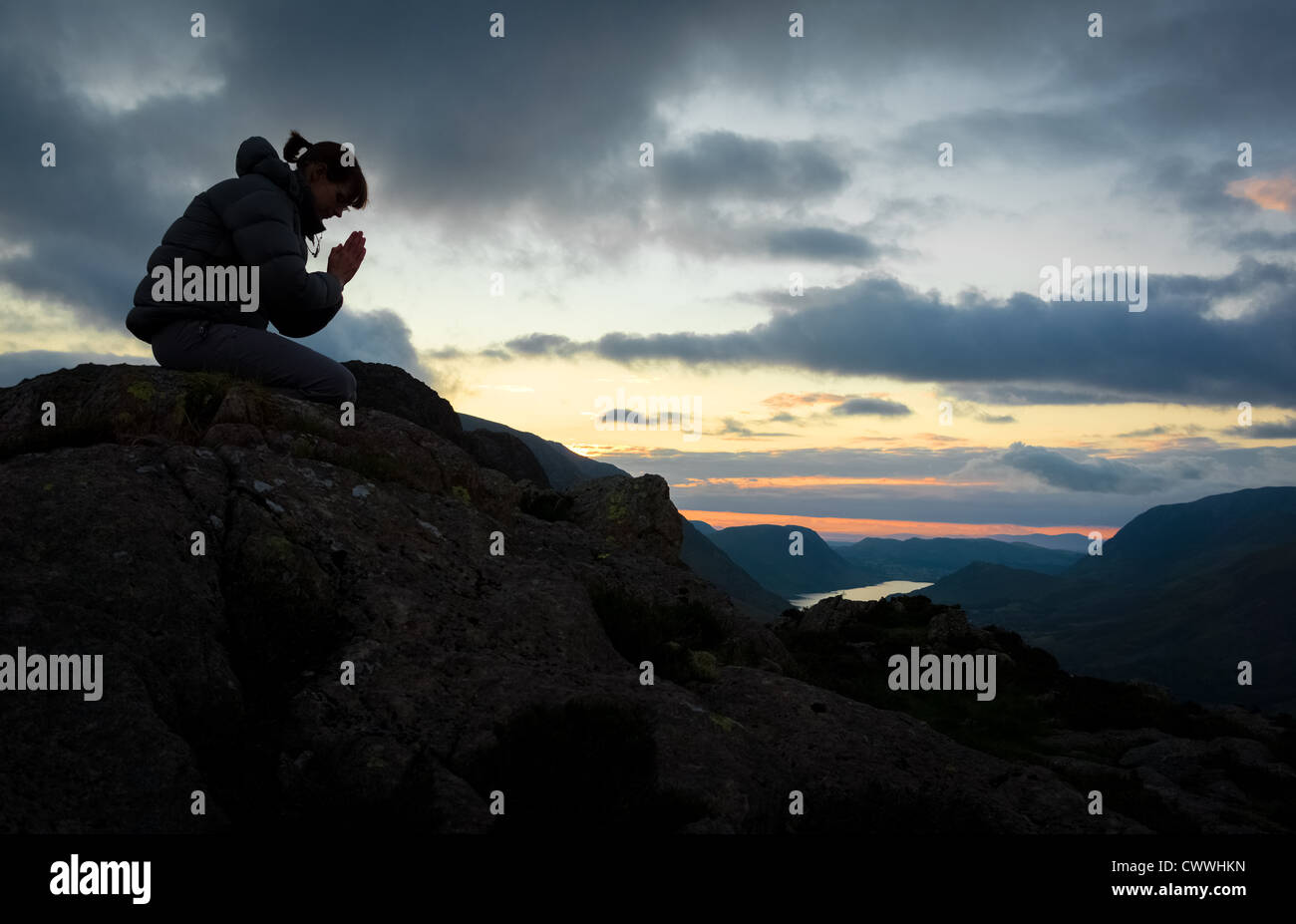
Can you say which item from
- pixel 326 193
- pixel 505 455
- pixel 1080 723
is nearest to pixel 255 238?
pixel 326 193

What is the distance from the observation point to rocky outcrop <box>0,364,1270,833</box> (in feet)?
20.1

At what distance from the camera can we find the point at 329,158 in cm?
1067

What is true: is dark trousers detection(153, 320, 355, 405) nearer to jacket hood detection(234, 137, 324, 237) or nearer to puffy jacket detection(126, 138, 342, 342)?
puffy jacket detection(126, 138, 342, 342)

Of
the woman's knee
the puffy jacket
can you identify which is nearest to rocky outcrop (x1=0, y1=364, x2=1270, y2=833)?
the woman's knee

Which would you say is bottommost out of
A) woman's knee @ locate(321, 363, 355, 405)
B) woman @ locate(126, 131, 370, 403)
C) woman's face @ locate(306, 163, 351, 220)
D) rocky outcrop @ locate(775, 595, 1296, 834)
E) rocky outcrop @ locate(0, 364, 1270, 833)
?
rocky outcrop @ locate(775, 595, 1296, 834)

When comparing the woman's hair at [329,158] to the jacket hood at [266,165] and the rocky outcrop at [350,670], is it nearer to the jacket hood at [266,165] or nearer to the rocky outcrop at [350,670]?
the jacket hood at [266,165]

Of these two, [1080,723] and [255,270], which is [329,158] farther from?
[1080,723]

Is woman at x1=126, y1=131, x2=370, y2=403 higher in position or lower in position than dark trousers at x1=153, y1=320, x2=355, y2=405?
higher

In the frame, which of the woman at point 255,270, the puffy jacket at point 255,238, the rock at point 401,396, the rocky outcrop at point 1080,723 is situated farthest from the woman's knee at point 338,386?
the rock at point 401,396

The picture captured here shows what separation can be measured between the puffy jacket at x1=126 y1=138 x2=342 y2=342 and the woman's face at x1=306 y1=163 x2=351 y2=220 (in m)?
0.10

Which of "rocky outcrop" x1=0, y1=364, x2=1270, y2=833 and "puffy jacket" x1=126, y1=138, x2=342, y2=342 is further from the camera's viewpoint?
"puffy jacket" x1=126, y1=138, x2=342, y2=342

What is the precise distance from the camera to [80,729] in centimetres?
590

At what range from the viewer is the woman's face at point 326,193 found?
10711mm
